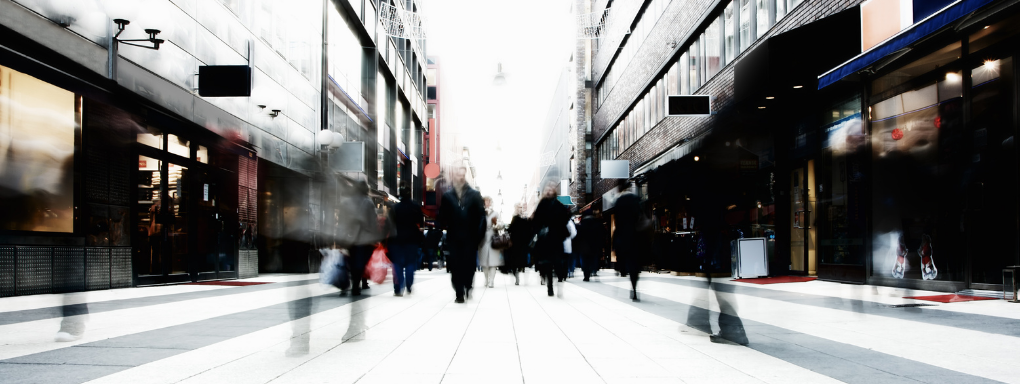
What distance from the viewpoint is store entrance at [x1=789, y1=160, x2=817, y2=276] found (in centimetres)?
1512

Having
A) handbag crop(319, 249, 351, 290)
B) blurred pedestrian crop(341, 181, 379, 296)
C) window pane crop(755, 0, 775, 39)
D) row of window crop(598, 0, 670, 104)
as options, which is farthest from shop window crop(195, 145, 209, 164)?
row of window crop(598, 0, 670, 104)

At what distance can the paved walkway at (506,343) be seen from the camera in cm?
402

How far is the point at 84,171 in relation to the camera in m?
10.6

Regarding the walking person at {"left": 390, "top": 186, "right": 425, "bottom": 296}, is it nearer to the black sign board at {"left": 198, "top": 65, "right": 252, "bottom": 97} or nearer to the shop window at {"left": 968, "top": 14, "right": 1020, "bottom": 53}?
the black sign board at {"left": 198, "top": 65, "right": 252, "bottom": 97}

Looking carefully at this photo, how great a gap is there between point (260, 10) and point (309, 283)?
1434cm

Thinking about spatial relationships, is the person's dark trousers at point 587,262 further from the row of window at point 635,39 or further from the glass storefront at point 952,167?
the row of window at point 635,39

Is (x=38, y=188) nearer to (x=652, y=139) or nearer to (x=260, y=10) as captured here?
(x=260, y=10)

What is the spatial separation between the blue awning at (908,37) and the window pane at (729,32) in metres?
6.43

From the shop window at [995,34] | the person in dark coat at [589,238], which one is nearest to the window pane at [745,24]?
the person in dark coat at [589,238]

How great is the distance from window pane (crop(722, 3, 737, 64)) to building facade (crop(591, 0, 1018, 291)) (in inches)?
3.1

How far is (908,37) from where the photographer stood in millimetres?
9094

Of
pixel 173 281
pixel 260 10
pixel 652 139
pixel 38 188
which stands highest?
pixel 260 10

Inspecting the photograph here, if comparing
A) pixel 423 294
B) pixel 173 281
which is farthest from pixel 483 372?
pixel 173 281

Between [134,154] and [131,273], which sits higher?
[134,154]
